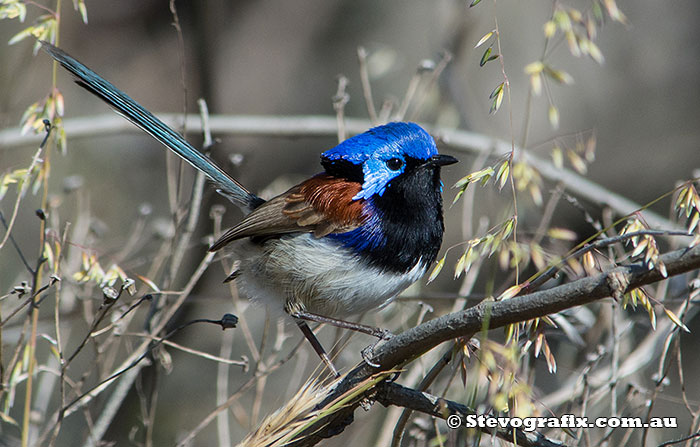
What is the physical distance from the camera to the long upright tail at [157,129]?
302 cm

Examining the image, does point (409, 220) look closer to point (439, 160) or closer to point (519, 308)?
point (439, 160)

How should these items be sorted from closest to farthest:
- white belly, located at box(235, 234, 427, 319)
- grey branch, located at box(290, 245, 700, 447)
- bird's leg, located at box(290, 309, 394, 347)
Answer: grey branch, located at box(290, 245, 700, 447) < bird's leg, located at box(290, 309, 394, 347) < white belly, located at box(235, 234, 427, 319)

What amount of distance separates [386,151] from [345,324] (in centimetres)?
74

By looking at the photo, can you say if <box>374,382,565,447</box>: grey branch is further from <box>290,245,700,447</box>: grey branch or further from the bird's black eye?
the bird's black eye

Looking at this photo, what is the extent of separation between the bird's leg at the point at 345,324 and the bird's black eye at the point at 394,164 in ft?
2.18

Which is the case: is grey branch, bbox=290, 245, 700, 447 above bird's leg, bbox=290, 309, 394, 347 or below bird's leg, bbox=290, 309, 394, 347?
below

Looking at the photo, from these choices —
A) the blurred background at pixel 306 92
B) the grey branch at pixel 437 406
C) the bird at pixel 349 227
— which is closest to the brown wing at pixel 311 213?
the bird at pixel 349 227

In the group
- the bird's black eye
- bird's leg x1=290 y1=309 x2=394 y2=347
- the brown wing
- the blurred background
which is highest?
the blurred background

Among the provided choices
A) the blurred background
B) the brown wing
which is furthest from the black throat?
the blurred background

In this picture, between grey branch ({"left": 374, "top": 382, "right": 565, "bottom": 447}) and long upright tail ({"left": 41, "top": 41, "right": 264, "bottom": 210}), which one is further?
long upright tail ({"left": 41, "top": 41, "right": 264, "bottom": 210})

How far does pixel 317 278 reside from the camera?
3098 millimetres

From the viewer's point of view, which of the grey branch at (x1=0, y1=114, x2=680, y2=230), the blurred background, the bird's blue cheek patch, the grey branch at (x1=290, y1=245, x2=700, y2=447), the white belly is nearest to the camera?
the grey branch at (x1=290, y1=245, x2=700, y2=447)

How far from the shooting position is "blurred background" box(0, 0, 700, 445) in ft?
18.8

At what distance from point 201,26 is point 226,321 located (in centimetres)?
415
